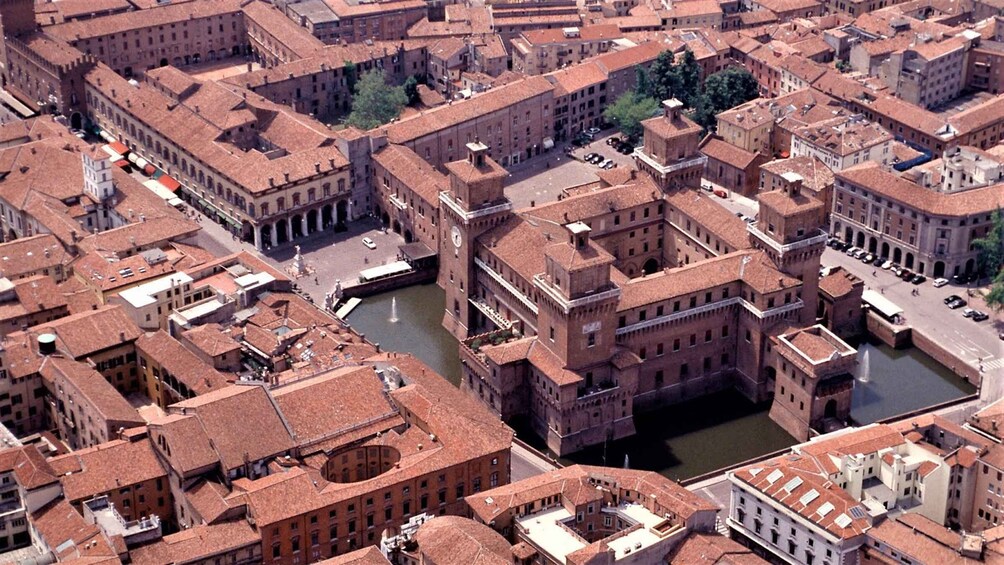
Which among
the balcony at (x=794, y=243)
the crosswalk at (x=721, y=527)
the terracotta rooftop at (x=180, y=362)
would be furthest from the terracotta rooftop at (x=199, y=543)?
the balcony at (x=794, y=243)

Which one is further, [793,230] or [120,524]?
[793,230]

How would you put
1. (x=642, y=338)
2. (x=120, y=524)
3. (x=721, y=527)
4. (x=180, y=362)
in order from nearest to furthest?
(x=120, y=524), (x=721, y=527), (x=180, y=362), (x=642, y=338)

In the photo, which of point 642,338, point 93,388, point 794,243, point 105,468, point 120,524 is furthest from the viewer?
point 794,243

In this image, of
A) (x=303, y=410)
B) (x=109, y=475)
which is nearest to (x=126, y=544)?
(x=109, y=475)

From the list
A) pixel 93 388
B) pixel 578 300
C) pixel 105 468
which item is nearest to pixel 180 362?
pixel 93 388

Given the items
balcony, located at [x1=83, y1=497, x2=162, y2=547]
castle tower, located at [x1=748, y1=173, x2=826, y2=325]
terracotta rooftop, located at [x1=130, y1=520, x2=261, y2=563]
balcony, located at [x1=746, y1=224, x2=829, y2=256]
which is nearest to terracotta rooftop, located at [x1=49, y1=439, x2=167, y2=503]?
balcony, located at [x1=83, y1=497, x2=162, y2=547]

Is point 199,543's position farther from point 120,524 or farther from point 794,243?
point 794,243

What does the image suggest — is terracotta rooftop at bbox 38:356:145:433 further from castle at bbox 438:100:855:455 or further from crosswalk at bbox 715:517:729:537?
crosswalk at bbox 715:517:729:537

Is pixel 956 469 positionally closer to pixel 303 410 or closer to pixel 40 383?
pixel 303 410
